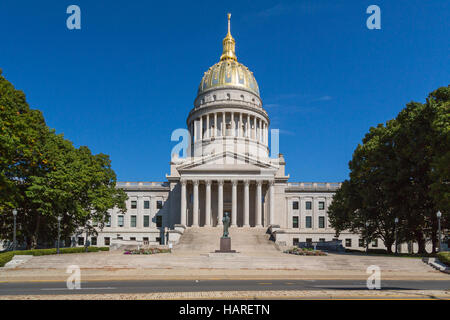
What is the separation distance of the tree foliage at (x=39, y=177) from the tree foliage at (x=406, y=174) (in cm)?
3295

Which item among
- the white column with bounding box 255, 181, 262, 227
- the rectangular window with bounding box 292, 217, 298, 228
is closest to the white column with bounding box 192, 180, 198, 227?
the white column with bounding box 255, 181, 262, 227

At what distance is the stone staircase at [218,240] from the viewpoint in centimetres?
5166

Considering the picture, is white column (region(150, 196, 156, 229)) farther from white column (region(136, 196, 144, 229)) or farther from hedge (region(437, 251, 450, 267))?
hedge (region(437, 251, 450, 267))

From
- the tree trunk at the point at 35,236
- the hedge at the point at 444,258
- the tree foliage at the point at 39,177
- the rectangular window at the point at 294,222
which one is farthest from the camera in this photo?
the rectangular window at the point at 294,222

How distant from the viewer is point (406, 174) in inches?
1687

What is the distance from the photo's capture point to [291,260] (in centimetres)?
3559

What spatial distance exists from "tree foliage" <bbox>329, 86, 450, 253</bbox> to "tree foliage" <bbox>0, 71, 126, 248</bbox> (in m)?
33.0

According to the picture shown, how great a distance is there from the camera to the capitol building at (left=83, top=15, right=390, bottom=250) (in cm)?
6969

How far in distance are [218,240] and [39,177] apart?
26.1 m

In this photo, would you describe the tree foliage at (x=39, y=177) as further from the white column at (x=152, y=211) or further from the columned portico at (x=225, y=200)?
the white column at (x=152, y=211)
